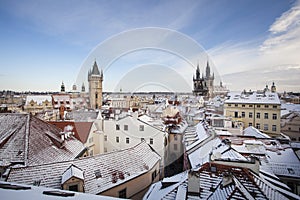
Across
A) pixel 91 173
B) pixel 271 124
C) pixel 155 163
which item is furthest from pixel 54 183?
pixel 271 124

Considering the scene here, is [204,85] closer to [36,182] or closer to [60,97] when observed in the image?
[60,97]

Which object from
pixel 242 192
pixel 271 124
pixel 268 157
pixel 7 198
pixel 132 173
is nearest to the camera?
pixel 7 198

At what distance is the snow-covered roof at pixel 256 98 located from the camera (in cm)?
1807

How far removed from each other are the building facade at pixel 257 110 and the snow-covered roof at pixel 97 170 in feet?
41.9

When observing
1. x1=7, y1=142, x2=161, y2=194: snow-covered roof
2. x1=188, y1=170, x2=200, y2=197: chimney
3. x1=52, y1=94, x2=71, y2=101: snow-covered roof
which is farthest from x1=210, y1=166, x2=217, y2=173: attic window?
x1=52, y1=94, x2=71, y2=101: snow-covered roof

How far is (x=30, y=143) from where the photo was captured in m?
7.65

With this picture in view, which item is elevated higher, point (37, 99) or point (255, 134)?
point (37, 99)

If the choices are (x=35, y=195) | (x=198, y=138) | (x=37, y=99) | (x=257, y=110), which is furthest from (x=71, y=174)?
(x=37, y=99)

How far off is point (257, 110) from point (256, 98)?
1.42 metres

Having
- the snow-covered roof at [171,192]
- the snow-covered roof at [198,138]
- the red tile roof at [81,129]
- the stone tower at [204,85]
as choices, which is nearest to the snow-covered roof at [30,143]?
the red tile roof at [81,129]

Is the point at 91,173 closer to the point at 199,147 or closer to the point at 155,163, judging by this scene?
the point at 155,163

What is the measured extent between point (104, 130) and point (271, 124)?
15.8 meters

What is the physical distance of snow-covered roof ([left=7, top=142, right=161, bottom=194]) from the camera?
5469mm

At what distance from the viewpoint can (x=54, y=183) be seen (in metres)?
5.48
